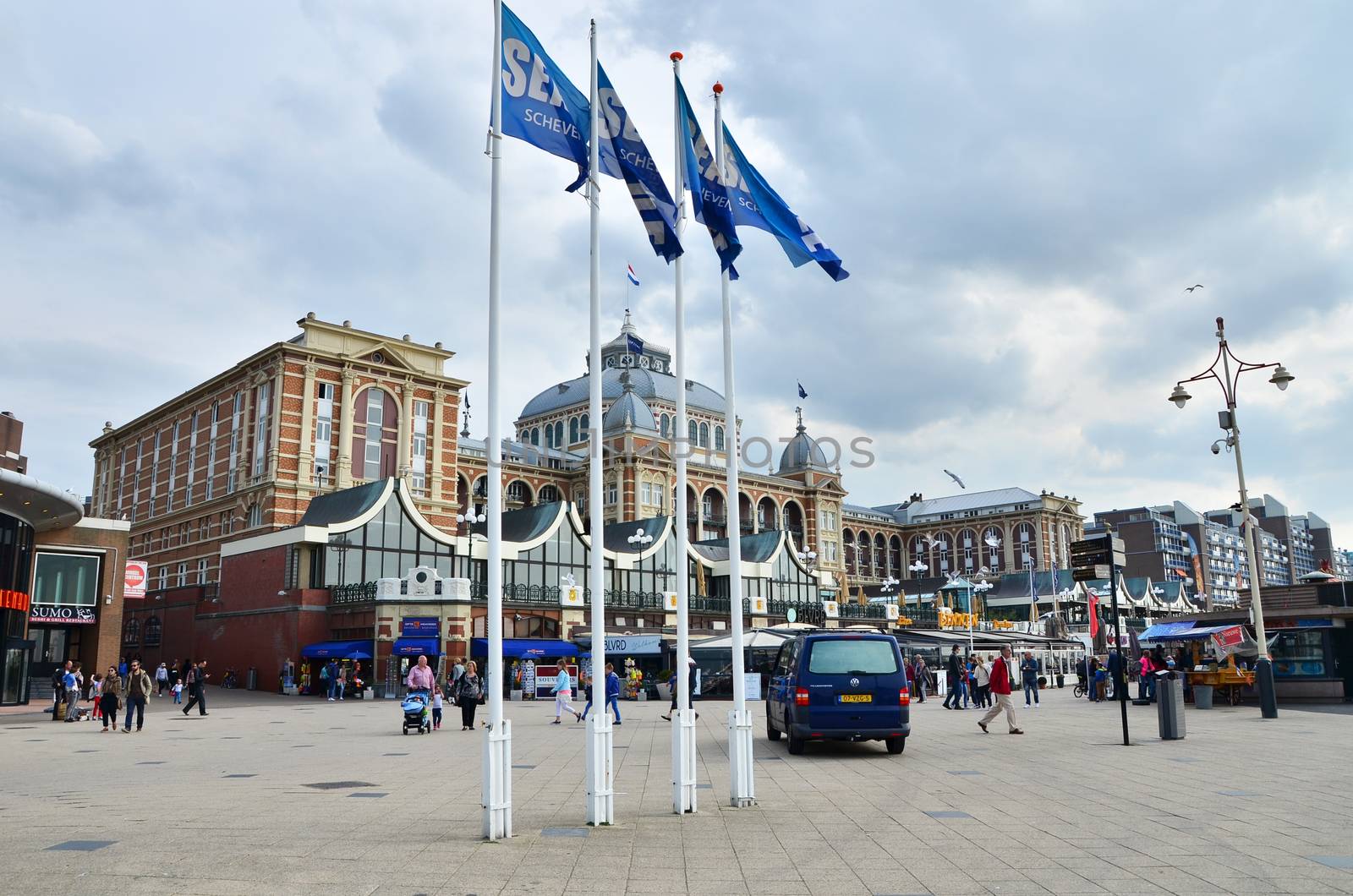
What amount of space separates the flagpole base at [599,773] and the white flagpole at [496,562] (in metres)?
0.80

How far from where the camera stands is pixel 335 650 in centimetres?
4334

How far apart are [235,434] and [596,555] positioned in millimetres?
55063

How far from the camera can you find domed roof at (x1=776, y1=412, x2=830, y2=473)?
97875 mm

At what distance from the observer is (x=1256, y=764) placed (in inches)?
590

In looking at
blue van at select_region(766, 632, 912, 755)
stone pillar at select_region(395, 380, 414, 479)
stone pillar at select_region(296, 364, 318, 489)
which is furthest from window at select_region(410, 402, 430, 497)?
blue van at select_region(766, 632, 912, 755)

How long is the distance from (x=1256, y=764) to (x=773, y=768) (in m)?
6.85

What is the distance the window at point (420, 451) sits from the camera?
62.3m

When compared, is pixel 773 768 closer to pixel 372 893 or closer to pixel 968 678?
pixel 372 893

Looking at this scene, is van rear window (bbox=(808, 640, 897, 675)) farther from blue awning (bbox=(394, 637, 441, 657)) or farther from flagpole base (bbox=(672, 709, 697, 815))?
blue awning (bbox=(394, 637, 441, 657))

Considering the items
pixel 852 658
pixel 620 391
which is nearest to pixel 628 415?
pixel 620 391

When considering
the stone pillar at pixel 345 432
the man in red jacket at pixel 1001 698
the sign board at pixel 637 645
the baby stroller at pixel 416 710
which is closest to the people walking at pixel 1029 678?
the man in red jacket at pixel 1001 698

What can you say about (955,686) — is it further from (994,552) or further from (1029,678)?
(994,552)

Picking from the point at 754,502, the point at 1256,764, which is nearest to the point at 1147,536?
the point at 754,502

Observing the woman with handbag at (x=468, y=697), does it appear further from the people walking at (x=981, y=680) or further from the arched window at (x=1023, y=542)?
the arched window at (x=1023, y=542)
